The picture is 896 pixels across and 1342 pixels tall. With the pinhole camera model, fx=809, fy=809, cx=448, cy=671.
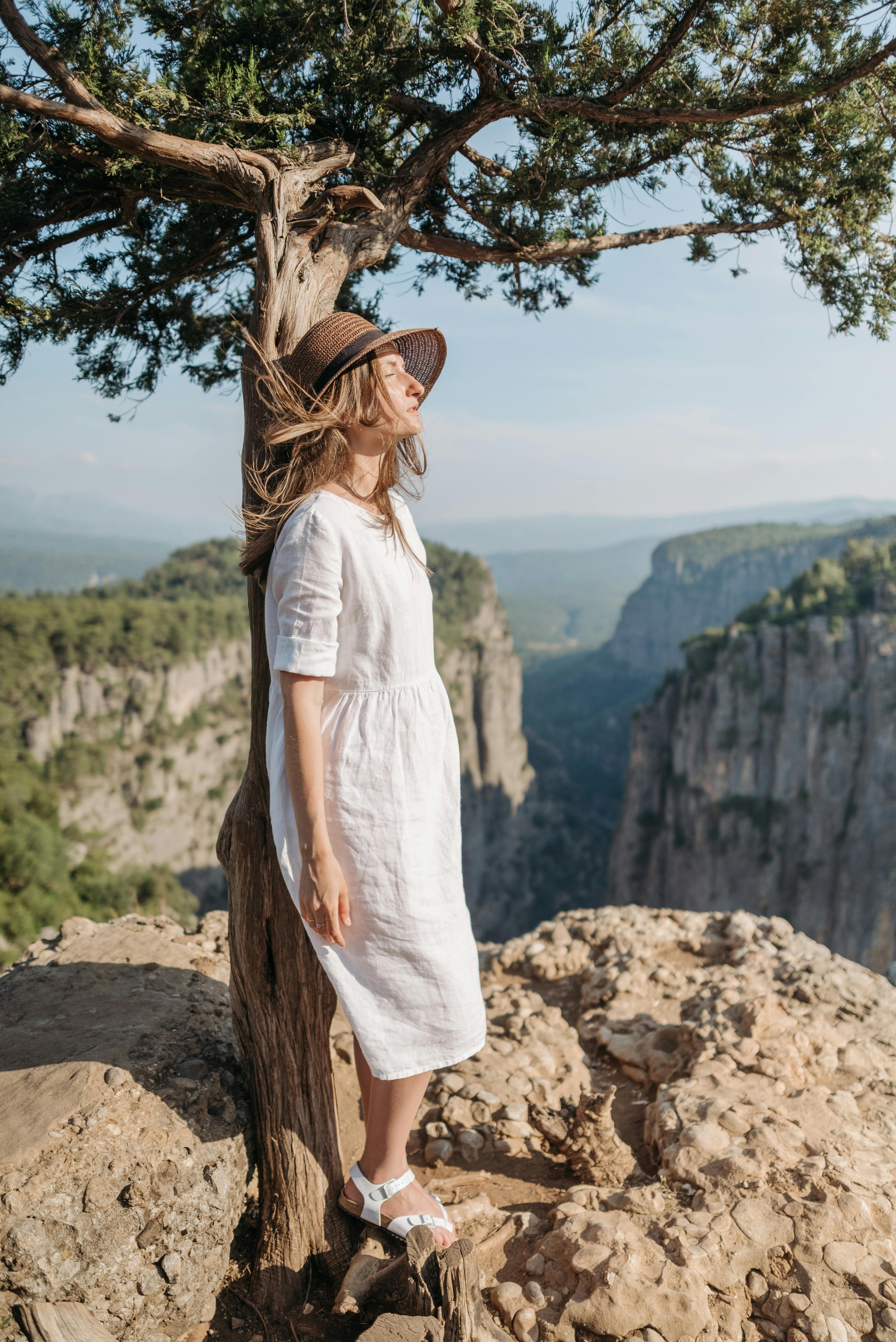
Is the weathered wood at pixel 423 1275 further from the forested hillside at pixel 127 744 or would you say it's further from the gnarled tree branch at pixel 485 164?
the forested hillside at pixel 127 744

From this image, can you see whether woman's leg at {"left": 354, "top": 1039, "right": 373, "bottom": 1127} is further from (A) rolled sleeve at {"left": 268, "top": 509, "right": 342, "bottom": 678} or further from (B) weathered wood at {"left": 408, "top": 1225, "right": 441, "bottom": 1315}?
(A) rolled sleeve at {"left": 268, "top": 509, "right": 342, "bottom": 678}

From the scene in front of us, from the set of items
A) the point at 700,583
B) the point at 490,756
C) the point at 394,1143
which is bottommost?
the point at 490,756

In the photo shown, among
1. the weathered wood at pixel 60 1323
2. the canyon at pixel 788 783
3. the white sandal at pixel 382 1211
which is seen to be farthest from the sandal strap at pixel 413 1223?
the canyon at pixel 788 783

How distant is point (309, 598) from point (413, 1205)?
5.85 ft

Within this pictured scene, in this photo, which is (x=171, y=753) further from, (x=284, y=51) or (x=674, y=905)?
(x=284, y=51)

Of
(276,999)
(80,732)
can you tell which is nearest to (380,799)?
(276,999)

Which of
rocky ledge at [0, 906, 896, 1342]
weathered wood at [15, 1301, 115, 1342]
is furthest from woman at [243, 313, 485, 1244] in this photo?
weathered wood at [15, 1301, 115, 1342]

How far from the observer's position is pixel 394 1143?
2.36 metres

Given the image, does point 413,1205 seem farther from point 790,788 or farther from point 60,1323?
point 790,788

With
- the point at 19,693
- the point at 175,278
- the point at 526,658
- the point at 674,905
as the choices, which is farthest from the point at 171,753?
the point at 526,658

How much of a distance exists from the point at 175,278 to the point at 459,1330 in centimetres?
384

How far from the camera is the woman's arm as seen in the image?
2037 millimetres

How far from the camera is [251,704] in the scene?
2.38 m

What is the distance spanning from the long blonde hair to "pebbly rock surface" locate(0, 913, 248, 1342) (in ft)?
5.03
